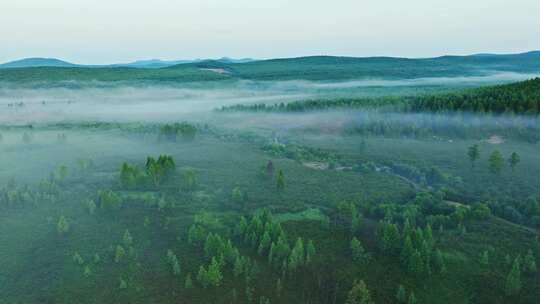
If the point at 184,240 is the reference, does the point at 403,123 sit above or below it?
above

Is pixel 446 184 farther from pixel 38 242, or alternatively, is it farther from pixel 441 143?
pixel 38 242

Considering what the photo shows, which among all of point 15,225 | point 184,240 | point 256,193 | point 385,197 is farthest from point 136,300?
point 385,197

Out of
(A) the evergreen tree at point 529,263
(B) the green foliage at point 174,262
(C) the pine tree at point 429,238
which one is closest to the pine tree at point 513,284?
(A) the evergreen tree at point 529,263

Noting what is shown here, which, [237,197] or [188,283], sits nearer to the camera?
[188,283]

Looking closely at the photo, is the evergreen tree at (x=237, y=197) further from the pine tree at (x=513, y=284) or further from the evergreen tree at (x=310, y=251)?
the pine tree at (x=513, y=284)

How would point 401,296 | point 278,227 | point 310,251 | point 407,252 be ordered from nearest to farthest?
1. point 401,296
2. point 407,252
3. point 310,251
4. point 278,227

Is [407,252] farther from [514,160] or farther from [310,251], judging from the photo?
[514,160]

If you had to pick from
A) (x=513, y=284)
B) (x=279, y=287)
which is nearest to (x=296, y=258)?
(x=279, y=287)

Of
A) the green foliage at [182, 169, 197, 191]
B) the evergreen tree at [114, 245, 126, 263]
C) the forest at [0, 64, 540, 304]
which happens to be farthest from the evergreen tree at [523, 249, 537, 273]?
the green foliage at [182, 169, 197, 191]
